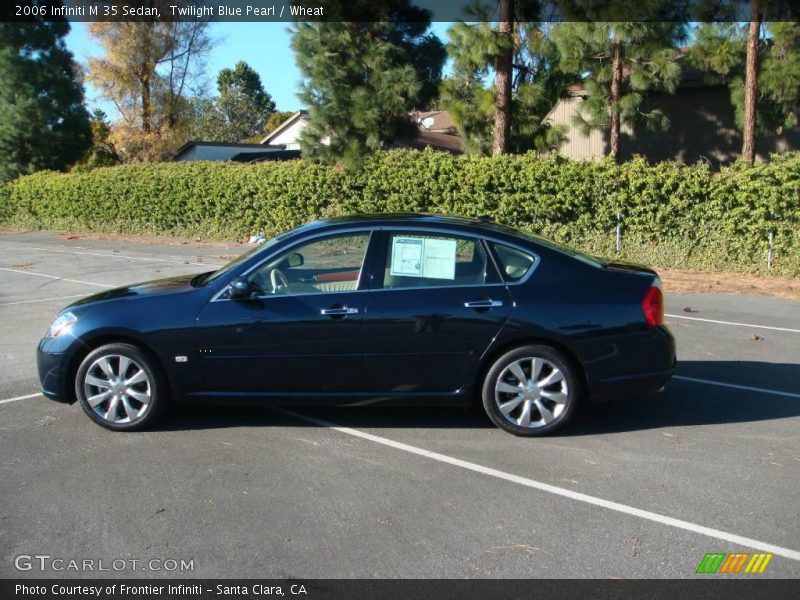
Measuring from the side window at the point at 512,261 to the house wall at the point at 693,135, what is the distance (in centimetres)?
1697

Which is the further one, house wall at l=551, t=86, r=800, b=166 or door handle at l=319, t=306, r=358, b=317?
house wall at l=551, t=86, r=800, b=166

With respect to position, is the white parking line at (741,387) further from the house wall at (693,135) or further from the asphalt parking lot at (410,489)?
the house wall at (693,135)

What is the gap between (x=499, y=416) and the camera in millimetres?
5766

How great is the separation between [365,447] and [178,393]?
147 centimetres

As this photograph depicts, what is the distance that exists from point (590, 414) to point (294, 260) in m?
2.68

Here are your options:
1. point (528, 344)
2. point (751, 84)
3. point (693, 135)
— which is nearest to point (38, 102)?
point (693, 135)

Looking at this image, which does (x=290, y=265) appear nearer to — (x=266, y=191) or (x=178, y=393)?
(x=178, y=393)

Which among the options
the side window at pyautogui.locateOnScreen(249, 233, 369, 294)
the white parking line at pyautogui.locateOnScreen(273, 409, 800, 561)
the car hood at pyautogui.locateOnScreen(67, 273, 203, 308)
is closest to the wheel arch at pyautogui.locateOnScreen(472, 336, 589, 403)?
the white parking line at pyautogui.locateOnScreen(273, 409, 800, 561)

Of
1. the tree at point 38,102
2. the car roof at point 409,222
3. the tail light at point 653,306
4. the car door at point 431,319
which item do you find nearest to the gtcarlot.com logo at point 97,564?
the car door at point 431,319

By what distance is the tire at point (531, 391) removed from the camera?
5.72 metres

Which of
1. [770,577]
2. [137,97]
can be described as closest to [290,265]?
[770,577]

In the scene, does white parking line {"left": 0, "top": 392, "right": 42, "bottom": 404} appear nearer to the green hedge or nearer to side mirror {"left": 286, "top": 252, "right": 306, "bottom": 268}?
side mirror {"left": 286, "top": 252, "right": 306, "bottom": 268}

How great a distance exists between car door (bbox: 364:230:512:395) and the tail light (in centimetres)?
100
